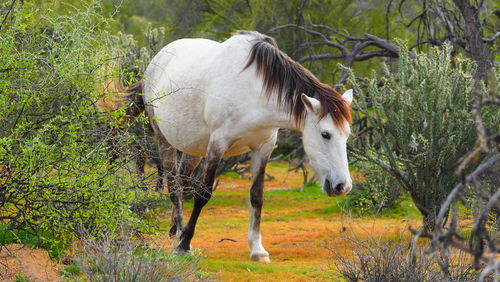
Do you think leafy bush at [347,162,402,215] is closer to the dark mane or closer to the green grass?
the dark mane

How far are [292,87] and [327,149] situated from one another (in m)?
0.75

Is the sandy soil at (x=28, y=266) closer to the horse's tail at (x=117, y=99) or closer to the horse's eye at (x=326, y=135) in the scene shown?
the horse's tail at (x=117, y=99)

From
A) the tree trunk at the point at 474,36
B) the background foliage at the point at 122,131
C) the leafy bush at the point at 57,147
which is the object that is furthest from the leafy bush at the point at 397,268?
the tree trunk at the point at 474,36

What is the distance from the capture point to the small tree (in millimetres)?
6828

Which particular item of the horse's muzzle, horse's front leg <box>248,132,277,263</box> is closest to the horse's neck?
horse's front leg <box>248,132,277,263</box>

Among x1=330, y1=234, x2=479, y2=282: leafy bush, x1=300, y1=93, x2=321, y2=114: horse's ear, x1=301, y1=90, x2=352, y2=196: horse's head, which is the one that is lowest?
x1=330, y1=234, x2=479, y2=282: leafy bush

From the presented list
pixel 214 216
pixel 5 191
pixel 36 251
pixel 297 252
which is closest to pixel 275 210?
pixel 214 216

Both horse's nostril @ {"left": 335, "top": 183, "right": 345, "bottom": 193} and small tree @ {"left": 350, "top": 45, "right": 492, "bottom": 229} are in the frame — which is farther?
small tree @ {"left": 350, "top": 45, "right": 492, "bottom": 229}

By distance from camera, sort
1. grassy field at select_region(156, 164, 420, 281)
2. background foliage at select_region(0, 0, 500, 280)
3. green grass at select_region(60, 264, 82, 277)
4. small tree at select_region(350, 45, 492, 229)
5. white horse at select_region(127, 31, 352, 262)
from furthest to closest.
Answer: small tree at select_region(350, 45, 492, 229) → white horse at select_region(127, 31, 352, 262) → grassy field at select_region(156, 164, 420, 281) → green grass at select_region(60, 264, 82, 277) → background foliage at select_region(0, 0, 500, 280)

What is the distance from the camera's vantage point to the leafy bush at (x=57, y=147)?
4590 mm

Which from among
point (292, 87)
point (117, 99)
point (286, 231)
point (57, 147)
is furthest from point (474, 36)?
point (57, 147)

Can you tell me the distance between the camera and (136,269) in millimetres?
4234

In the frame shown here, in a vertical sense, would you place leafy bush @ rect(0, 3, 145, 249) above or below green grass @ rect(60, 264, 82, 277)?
above

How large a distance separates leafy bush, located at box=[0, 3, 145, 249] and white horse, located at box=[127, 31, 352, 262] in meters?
0.96
